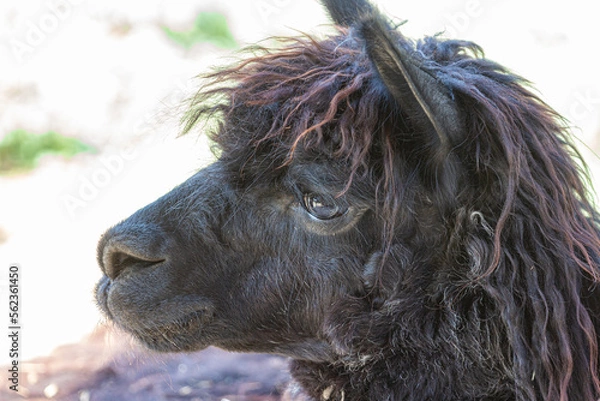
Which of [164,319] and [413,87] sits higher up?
[413,87]

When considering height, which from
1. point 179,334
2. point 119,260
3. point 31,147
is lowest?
point 179,334

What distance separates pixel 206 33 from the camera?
9680 millimetres

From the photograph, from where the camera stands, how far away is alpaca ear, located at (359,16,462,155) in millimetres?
1843

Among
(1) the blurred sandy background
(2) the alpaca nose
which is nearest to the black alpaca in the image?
(2) the alpaca nose

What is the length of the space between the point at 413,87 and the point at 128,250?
3.46 feet

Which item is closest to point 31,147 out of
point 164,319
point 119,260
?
point 119,260

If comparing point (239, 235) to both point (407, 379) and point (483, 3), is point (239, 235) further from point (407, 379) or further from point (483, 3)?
point (483, 3)

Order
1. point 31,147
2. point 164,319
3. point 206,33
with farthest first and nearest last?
point 206,33 → point 31,147 → point 164,319

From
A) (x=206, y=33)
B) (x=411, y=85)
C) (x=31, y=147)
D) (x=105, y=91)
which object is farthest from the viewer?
(x=206, y=33)

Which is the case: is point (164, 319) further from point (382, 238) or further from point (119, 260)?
point (382, 238)

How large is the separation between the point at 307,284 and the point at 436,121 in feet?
2.29

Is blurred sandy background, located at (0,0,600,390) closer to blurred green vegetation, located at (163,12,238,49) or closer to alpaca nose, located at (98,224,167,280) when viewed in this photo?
blurred green vegetation, located at (163,12,238,49)

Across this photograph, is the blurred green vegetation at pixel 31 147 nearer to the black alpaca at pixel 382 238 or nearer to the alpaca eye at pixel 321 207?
the black alpaca at pixel 382 238

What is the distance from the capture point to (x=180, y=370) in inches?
169
